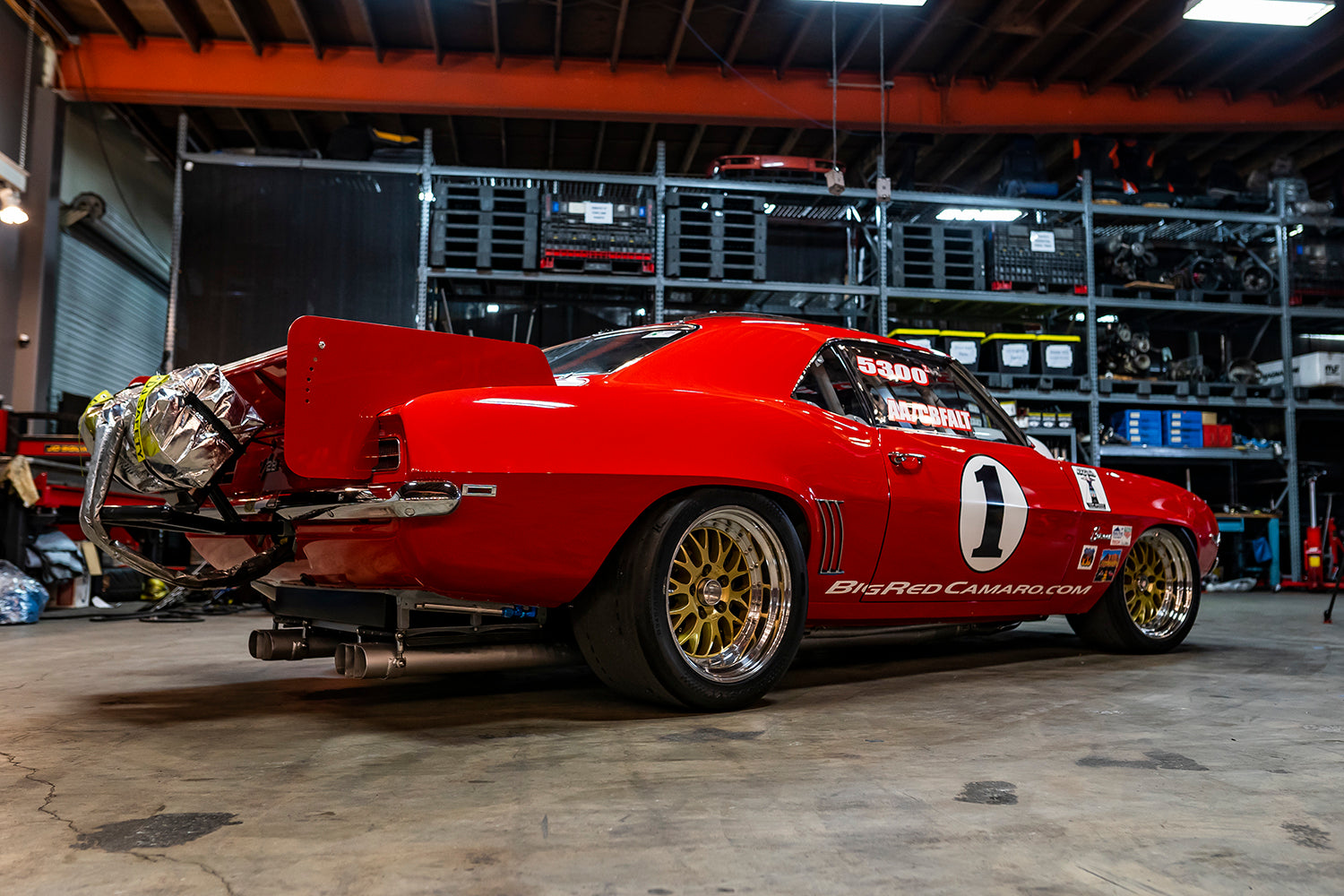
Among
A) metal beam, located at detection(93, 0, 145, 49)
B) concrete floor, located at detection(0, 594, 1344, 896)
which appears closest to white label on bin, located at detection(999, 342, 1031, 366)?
concrete floor, located at detection(0, 594, 1344, 896)

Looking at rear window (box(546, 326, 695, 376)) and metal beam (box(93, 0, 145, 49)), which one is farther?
metal beam (box(93, 0, 145, 49))

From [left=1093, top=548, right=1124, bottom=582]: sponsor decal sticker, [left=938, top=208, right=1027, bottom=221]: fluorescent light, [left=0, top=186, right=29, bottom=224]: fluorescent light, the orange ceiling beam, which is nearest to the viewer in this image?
[left=1093, top=548, right=1124, bottom=582]: sponsor decal sticker

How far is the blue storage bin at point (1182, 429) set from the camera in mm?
10109

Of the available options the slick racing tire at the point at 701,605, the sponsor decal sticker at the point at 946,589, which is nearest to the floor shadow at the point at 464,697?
the slick racing tire at the point at 701,605

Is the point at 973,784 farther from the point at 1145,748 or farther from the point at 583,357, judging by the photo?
the point at 583,357

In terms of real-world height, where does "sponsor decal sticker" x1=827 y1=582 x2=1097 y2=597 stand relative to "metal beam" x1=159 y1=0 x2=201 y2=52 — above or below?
below

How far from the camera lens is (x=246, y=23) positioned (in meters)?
9.29

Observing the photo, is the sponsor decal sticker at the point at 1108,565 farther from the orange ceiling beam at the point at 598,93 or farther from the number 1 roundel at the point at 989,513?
the orange ceiling beam at the point at 598,93

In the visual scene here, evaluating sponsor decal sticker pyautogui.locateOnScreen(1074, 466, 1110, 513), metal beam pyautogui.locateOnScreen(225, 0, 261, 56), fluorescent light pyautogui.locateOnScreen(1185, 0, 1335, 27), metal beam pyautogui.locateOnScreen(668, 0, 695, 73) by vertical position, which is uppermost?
metal beam pyautogui.locateOnScreen(668, 0, 695, 73)

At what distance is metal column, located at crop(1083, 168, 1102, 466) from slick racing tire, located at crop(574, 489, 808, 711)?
7808mm

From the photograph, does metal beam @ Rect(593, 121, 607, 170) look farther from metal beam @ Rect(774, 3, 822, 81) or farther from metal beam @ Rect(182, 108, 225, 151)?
metal beam @ Rect(182, 108, 225, 151)

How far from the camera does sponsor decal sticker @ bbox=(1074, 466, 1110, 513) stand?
13.2 feet

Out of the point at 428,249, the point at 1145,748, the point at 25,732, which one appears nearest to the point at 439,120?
the point at 428,249

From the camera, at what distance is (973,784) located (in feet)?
6.65
